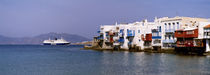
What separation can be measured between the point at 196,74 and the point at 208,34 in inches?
1281

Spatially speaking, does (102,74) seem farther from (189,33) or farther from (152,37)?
(152,37)

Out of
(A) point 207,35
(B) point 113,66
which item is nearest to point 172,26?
(A) point 207,35

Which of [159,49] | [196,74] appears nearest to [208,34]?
[159,49]

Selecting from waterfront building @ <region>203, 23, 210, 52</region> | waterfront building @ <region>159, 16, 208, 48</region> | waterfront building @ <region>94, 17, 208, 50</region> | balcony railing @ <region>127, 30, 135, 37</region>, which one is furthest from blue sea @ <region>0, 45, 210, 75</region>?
balcony railing @ <region>127, 30, 135, 37</region>

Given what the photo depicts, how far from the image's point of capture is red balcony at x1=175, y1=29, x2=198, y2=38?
64.3m

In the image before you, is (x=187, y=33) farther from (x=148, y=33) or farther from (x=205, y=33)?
(x=148, y=33)

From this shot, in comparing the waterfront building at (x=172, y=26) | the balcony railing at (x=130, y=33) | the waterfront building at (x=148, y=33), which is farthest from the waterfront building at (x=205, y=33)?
the balcony railing at (x=130, y=33)

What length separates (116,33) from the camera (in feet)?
319

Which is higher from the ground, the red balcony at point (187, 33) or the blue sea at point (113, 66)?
the red balcony at point (187, 33)

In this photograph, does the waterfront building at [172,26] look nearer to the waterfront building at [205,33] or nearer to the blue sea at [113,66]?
the waterfront building at [205,33]

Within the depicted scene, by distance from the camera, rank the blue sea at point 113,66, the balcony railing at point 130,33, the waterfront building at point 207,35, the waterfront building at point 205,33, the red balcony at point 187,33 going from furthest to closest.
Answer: the balcony railing at point 130,33
the red balcony at point 187,33
the waterfront building at point 205,33
the waterfront building at point 207,35
the blue sea at point 113,66

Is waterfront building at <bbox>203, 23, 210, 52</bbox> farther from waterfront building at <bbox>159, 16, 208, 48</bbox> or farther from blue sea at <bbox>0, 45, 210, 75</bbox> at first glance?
waterfront building at <bbox>159, 16, 208, 48</bbox>

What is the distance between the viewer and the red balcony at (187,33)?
64.3 m

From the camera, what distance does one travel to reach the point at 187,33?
6644 cm
